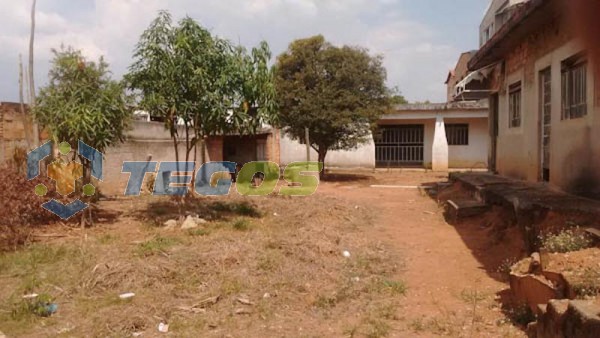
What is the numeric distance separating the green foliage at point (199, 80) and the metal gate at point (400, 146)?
557 inches

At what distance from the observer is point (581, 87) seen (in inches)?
271

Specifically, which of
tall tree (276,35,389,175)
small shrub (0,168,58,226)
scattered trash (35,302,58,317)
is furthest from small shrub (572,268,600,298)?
tall tree (276,35,389,175)

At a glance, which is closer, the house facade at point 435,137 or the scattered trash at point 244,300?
the scattered trash at point 244,300

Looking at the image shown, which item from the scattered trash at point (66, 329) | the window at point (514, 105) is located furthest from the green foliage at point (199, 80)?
the window at point (514, 105)

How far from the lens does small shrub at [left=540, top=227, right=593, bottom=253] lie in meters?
4.39

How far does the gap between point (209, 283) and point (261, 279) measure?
0.54m

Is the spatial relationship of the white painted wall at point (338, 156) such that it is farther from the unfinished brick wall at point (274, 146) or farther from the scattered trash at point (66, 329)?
the scattered trash at point (66, 329)

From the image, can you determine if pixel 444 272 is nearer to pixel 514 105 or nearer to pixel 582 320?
pixel 582 320

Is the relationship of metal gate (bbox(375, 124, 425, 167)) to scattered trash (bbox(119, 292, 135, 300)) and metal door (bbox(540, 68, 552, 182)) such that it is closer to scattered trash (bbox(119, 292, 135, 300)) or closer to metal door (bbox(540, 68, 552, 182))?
metal door (bbox(540, 68, 552, 182))

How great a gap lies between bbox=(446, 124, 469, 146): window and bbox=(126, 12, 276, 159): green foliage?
1496 centimetres

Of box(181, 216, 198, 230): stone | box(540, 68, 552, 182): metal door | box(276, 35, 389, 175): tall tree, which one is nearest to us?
box(181, 216, 198, 230): stone

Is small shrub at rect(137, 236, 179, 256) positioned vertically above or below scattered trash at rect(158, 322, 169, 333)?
above

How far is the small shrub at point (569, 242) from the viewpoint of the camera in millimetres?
4387

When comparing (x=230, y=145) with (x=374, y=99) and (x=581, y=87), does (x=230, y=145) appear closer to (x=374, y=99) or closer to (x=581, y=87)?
(x=374, y=99)
